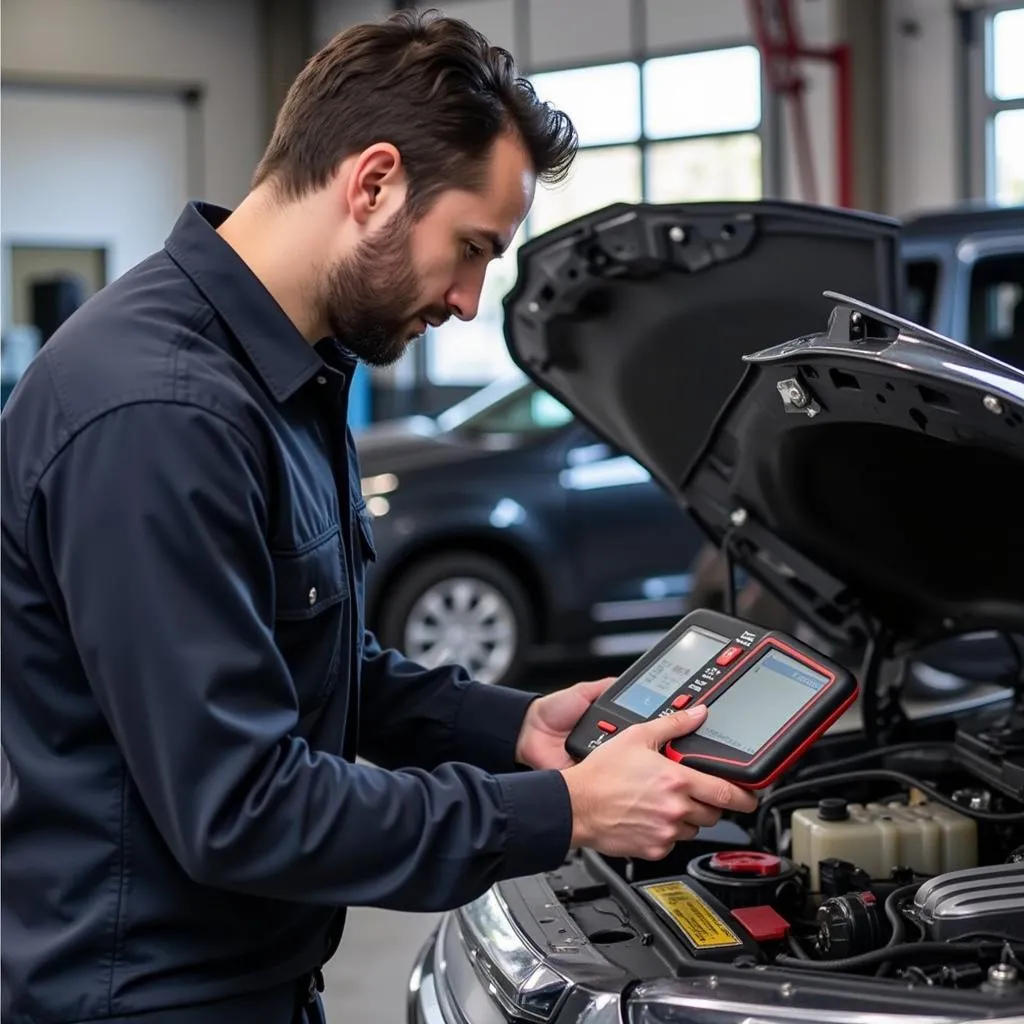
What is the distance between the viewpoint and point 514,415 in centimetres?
611

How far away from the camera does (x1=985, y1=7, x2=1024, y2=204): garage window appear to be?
9164 mm

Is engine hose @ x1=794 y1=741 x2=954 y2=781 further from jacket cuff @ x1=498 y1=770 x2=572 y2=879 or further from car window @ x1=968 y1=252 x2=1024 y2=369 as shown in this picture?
car window @ x1=968 y1=252 x2=1024 y2=369

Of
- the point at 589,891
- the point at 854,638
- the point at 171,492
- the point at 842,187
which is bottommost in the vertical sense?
the point at 589,891

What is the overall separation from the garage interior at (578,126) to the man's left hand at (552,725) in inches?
85.4

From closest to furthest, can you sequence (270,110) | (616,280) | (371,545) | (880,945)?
(880,945)
(371,545)
(616,280)
(270,110)

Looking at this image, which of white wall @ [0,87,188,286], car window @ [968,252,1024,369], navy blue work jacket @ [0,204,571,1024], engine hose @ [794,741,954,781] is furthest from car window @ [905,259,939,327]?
white wall @ [0,87,188,286]

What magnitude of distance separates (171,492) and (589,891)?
35.9 inches

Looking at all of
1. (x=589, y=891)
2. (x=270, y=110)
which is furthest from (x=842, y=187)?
(x=589, y=891)

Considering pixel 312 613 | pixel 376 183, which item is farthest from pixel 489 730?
pixel 376 183

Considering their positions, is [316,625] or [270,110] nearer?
[316,625]

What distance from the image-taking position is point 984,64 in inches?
367

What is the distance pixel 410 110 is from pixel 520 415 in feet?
15.0

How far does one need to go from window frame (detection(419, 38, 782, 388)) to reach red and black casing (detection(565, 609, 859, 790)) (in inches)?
339

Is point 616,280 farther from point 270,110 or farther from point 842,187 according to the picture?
point 270,110
